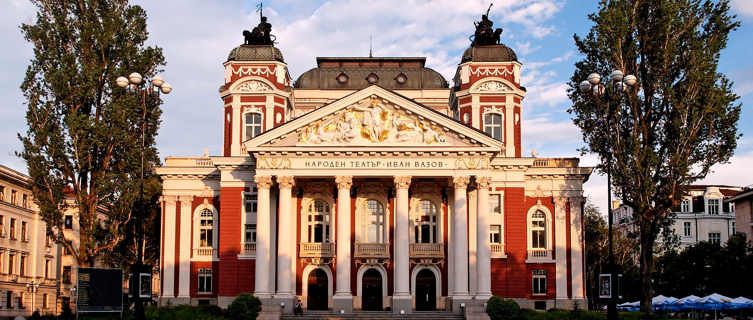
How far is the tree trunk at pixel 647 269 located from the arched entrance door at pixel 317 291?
19.9 metres

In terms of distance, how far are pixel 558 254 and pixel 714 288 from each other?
1855cm

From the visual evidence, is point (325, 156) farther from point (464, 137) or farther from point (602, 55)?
point (602, 55)

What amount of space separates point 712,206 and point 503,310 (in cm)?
6153

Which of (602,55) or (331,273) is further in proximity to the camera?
(331,273)

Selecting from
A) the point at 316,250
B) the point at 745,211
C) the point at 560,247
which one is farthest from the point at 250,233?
the point at 745,211

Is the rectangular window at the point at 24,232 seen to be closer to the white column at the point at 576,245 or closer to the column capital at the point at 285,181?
the column capital at the point at 285,181

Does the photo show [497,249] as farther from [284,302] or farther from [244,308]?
[244,308]

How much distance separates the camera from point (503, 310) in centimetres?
4800

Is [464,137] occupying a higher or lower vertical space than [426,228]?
higher

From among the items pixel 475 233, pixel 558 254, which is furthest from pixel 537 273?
pixel 475 233

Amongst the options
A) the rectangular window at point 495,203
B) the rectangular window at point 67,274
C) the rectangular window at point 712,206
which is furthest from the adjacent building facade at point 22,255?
the rectangular window at point 712,206

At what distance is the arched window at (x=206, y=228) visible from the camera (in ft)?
194

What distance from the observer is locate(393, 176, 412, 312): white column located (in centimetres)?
5162

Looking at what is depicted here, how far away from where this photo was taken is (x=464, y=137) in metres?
52.2
